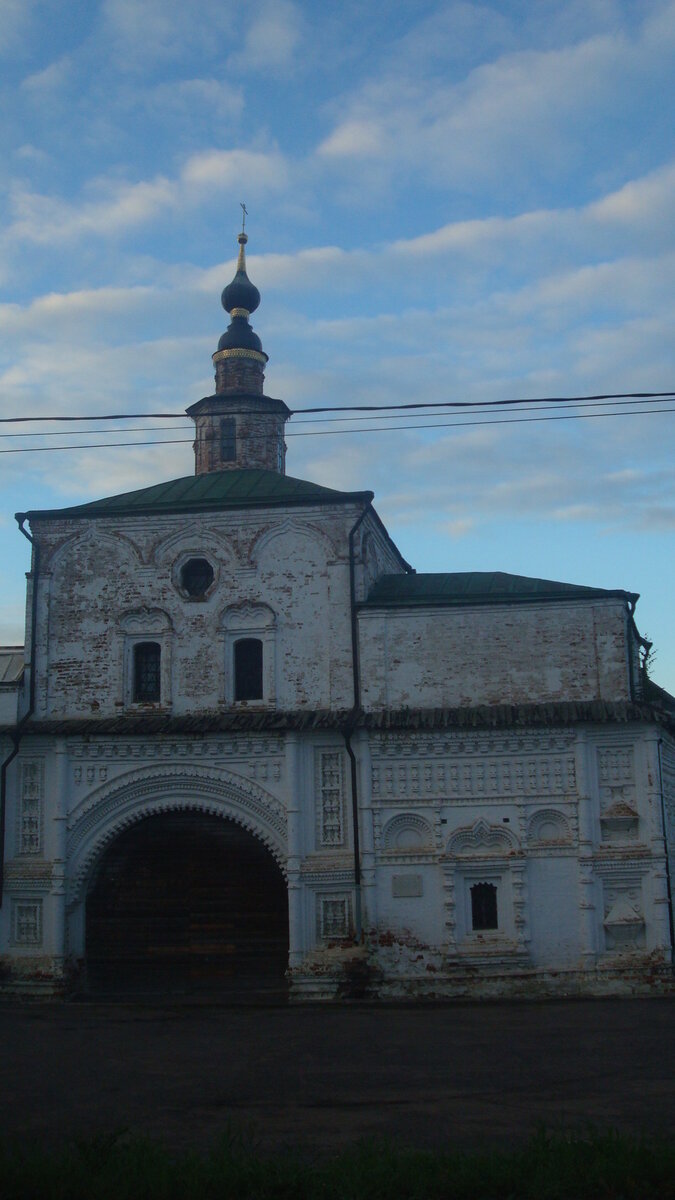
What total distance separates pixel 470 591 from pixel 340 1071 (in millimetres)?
8638

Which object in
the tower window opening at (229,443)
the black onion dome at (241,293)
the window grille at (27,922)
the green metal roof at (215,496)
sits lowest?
the window grille at (27,922)

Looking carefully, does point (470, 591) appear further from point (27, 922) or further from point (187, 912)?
point (27, 922)

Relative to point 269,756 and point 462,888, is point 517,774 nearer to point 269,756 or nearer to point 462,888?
point 462,888

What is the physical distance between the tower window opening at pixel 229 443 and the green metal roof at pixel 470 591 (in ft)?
14.1

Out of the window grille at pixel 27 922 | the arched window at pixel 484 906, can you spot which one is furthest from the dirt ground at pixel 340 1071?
the window grille at pixel 27 922

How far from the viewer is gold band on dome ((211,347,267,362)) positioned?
837 inches

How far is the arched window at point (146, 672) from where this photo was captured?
1681 centimetres

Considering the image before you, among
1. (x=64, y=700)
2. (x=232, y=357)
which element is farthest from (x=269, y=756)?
(x=232, y=357)

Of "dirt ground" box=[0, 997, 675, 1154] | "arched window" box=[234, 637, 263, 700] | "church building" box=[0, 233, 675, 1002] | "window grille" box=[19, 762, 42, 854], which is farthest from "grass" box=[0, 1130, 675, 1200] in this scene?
"arched window" box=[234, 637, 263, 700]

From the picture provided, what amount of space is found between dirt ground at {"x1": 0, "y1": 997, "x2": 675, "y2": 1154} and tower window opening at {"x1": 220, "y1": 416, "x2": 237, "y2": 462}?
993 cm

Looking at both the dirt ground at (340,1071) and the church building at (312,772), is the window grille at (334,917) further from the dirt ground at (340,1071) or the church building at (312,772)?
the dirt ground at (340,1071)

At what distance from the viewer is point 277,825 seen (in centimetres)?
1590

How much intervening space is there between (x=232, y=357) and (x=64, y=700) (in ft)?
25.8

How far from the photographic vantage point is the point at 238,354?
2127cm
